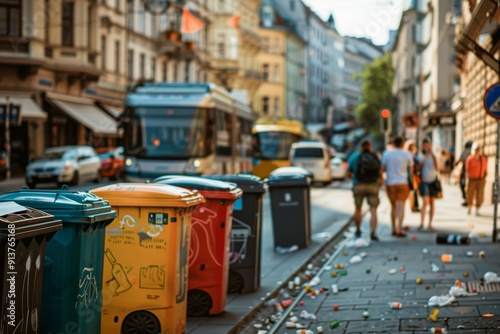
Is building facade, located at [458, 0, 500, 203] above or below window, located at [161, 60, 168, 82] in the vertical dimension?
below

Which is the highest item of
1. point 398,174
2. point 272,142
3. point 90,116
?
point 90,116

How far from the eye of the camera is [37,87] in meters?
43.7

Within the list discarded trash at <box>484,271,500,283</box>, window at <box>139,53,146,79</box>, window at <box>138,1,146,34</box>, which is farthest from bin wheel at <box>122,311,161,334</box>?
window at <box>139,53,146,79</box>

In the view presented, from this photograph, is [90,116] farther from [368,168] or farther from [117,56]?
[368,168]

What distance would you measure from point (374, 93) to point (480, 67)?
232ft

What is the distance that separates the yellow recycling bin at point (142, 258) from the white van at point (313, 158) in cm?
3650

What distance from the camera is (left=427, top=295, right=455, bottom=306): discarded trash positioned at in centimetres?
987

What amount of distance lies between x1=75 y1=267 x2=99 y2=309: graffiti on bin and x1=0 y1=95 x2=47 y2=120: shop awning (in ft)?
A: 115

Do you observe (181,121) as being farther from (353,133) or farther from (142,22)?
(353,133)

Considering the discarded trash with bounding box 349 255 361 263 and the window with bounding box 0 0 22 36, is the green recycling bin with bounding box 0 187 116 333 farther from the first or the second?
the window with bounding box 0 0 22 36

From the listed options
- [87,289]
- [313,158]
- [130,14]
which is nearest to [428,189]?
[87,289]

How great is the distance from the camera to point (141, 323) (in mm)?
7891

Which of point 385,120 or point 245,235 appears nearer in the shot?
point 245,235

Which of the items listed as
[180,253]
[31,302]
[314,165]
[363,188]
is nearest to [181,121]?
[363,188]
